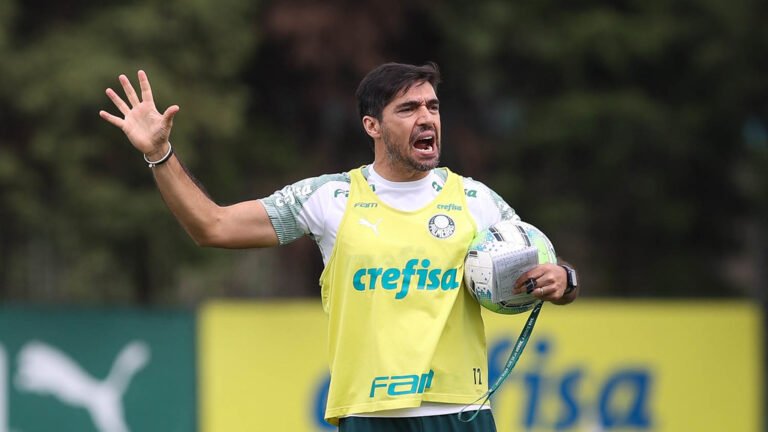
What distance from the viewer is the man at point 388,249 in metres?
4.73

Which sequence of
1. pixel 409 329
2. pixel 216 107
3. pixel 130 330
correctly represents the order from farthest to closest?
pixel 216 107, pixel 130 330, pixel 409 329

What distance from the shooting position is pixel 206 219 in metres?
4.75

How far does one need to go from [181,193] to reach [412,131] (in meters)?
0.85

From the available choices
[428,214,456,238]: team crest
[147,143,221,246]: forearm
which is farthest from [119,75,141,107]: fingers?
[428,214,456,238]: team crest

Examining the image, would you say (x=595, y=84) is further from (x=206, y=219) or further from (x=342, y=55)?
(x=206, y=219)

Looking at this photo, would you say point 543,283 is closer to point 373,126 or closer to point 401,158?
point 401,158

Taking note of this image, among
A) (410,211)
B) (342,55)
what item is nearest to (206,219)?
(410,211)

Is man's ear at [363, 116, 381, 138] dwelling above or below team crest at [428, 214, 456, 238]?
above

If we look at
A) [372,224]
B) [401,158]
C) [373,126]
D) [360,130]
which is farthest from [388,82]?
[360,130]

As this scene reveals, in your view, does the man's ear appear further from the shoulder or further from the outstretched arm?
the outstretched arm

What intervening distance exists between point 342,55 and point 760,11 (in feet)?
14.3

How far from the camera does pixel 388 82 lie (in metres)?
4.90

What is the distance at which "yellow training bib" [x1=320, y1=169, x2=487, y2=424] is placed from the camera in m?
4.74

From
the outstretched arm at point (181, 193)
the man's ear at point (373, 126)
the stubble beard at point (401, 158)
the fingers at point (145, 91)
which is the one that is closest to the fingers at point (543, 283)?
the stubble beard at point (401, 158)
